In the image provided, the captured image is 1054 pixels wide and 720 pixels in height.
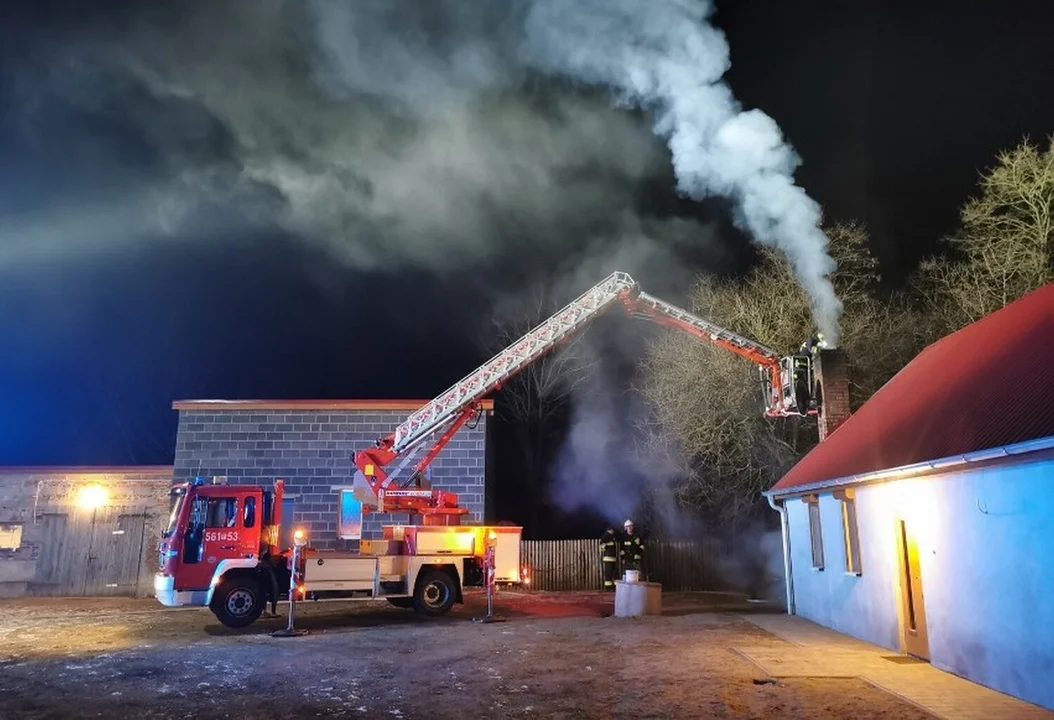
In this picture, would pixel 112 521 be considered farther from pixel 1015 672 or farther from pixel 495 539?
pixel 1015 672

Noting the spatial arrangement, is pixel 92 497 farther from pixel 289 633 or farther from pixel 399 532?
pixel 289 633

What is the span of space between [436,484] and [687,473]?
324 inches

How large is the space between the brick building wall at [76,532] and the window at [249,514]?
24.5 feet

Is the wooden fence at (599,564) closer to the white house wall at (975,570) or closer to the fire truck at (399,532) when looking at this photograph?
the fire truck at (399,532)

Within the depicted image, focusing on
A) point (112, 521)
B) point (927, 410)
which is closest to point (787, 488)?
point (927, 410)

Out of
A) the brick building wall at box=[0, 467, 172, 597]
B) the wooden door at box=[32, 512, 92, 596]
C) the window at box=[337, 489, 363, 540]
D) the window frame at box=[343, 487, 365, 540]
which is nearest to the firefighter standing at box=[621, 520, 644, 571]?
the window frame at box=[343, 487, 365, 540]

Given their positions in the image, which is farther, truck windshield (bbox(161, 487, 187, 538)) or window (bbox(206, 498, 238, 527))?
window (bbox(206, 498, 238, 527))

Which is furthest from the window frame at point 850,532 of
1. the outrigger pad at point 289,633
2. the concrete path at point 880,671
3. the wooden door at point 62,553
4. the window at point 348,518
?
the wooden door at point 62,553

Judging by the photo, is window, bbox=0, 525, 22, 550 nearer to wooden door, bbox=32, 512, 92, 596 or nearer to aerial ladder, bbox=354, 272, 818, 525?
wooden door, bbox=32, 512, 92, 596

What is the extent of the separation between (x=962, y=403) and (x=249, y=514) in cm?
1146

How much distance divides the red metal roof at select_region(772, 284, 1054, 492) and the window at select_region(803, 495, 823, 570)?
441 mm

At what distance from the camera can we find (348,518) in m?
18.7

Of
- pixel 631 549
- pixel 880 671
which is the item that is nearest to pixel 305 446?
pixel 631 549

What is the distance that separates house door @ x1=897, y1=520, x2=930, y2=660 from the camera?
9242mm
